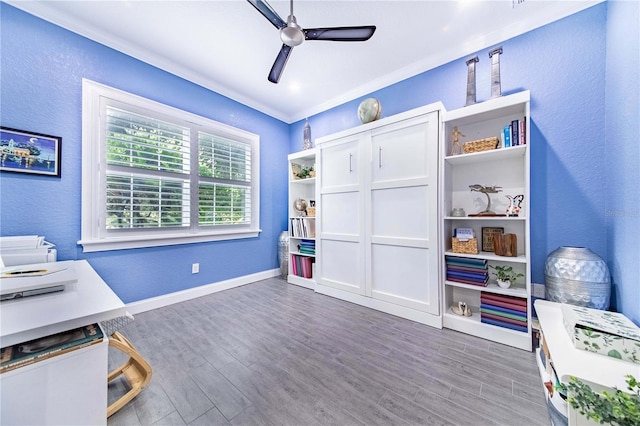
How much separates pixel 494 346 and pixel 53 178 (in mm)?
3911

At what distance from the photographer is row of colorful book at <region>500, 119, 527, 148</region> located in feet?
5.89

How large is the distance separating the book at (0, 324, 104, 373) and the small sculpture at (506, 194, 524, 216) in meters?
2.73

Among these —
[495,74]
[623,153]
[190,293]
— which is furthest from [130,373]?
[495,74]

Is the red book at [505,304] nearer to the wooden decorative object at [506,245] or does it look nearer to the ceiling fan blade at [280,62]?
the wooden decorative object at [506,245]

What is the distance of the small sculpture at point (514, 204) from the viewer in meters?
1.90

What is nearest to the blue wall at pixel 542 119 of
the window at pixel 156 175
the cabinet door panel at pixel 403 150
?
the window at pixel 156 175

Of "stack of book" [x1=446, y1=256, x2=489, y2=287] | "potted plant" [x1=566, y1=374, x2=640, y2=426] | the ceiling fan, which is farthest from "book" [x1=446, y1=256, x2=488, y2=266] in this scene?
the ceiling fan

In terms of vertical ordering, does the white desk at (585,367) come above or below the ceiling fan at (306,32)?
below

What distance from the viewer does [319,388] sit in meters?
1.36

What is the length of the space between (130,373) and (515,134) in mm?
3285

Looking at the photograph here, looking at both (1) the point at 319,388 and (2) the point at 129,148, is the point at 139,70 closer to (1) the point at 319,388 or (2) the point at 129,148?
(2) the point at 129,148

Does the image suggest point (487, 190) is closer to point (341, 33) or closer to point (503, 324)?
point (503, 324)

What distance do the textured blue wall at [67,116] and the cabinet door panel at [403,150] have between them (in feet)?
7.51

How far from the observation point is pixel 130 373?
1428 mm
